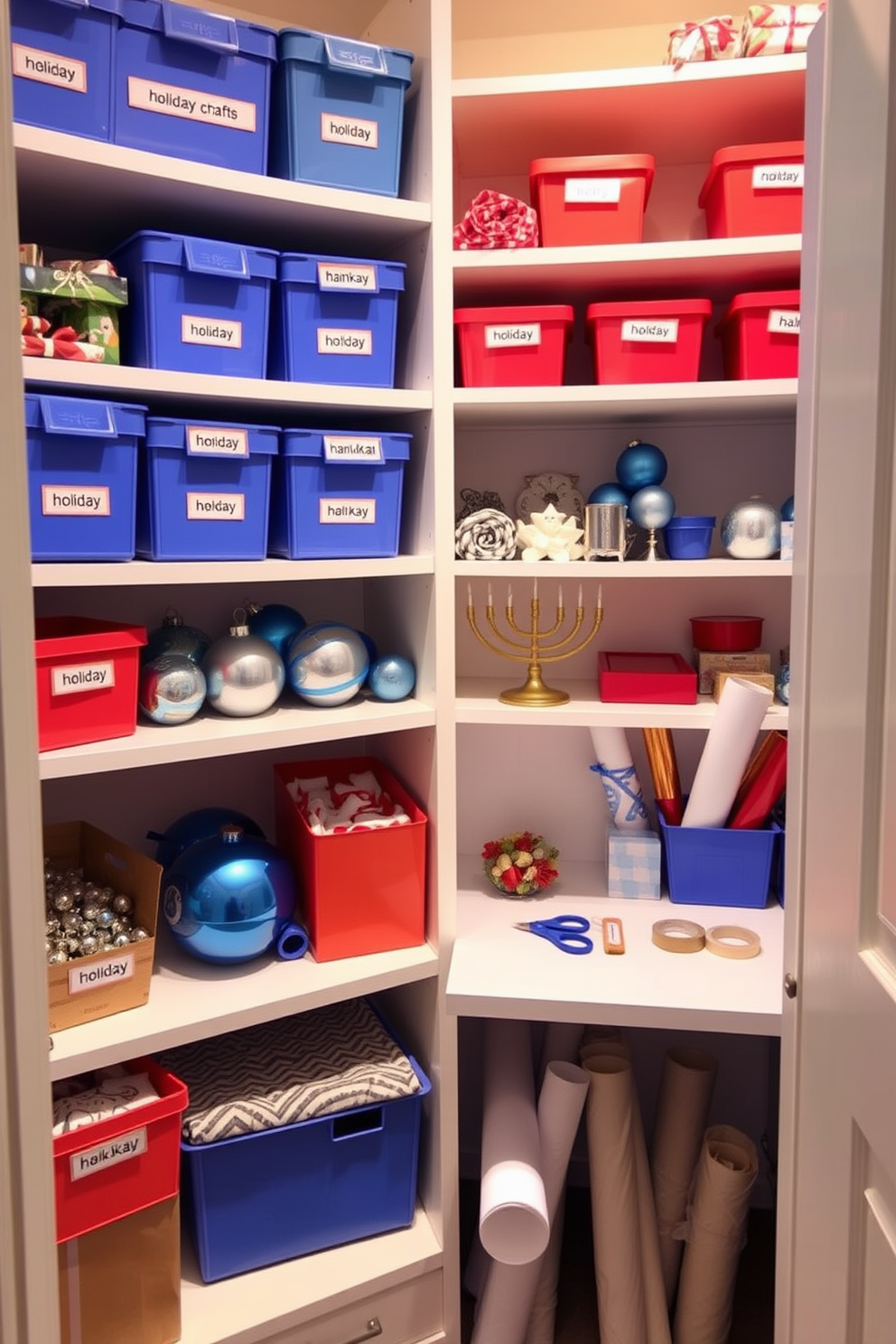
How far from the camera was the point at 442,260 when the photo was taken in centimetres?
170

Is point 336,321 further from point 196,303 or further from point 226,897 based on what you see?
point 226,897

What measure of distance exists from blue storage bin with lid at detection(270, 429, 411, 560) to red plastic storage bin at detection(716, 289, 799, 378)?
0.58m

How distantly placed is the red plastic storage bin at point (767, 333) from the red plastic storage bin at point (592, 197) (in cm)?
22

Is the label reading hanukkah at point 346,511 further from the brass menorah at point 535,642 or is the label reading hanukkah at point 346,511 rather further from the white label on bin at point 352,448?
the brass menorah at point 535,642

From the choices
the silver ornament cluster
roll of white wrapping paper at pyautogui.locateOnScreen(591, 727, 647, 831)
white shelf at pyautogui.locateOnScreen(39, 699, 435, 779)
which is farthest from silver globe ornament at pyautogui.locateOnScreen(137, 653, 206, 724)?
roll of white wrapping paper at pyautogui.locateOnScreen(591, 727, 647, 831)

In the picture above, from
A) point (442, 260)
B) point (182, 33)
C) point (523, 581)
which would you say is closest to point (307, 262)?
point (442, 260)

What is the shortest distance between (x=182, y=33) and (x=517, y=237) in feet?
1.89

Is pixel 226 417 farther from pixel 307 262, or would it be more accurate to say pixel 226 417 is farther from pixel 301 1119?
pixel 301 1119

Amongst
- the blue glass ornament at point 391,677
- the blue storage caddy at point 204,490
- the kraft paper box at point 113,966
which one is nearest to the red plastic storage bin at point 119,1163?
the kraft paper box at point 113,966

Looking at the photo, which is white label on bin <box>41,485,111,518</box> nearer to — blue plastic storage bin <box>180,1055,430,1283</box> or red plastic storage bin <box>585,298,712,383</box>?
red plastic storage bin <box>585,298,712,383</box>

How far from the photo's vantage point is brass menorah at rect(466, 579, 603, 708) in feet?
6.27

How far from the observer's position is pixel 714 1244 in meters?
1.85

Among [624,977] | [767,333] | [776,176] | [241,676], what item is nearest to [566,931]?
[624,977]

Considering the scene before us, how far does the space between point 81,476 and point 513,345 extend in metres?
0.73
